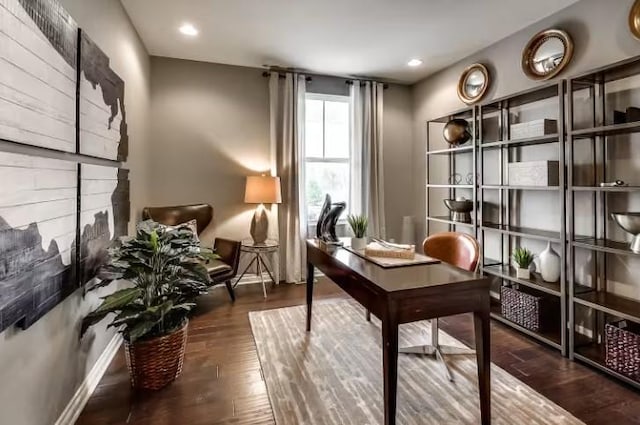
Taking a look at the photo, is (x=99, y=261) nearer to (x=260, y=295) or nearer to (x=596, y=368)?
(x=260, y=295)

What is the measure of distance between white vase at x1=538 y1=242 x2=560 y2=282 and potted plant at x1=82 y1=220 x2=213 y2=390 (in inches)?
102

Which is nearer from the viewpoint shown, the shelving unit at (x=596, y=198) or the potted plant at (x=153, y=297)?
the potted plant at (x=153, y=297)

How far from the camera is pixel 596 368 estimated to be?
225 cm

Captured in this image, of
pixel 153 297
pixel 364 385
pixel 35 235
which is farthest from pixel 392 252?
pixel 35 235

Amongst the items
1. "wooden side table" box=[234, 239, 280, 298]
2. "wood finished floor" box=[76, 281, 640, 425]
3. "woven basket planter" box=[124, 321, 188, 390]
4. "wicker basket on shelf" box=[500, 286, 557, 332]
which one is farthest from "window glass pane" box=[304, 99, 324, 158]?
"woven basket planter" box=[124, 321, 188, 390]

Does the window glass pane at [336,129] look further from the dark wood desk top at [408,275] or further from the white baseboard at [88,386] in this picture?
the white baseboard at [88,386]

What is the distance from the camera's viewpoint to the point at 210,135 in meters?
4.17

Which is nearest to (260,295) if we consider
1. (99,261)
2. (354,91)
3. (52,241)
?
(99,261)

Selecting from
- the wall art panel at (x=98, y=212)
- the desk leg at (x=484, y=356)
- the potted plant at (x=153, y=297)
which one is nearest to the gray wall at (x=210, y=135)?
the wall art panel at (x=98, y=212)

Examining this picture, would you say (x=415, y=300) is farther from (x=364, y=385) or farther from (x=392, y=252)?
(x=364, y=385)

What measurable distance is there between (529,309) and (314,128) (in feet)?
10.6

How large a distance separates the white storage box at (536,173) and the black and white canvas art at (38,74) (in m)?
3.19

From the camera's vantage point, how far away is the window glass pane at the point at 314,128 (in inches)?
181

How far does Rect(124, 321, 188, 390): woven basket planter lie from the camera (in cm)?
201
